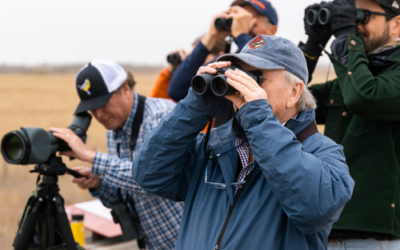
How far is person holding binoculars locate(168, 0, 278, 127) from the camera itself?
2.45m

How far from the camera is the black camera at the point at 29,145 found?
2.04 m

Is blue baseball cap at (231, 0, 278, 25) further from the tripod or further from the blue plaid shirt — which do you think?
the tripod

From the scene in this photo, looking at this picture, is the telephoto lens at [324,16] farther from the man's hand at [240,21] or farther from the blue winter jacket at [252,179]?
the blue winter jacket at [252,179]

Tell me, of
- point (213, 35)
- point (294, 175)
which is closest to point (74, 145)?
point (213, 35)

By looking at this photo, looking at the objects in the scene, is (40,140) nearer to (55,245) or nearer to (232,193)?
(55,245)

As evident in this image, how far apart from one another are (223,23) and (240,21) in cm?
11

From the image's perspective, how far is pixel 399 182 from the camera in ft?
5.89

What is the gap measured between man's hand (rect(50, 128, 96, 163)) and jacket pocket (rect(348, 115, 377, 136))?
134 cm

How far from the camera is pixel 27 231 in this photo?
6.77 ft

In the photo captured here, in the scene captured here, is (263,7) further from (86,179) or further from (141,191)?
(86,179)

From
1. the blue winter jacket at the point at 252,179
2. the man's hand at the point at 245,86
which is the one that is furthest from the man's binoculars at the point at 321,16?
the man's hand at the point at 245,86

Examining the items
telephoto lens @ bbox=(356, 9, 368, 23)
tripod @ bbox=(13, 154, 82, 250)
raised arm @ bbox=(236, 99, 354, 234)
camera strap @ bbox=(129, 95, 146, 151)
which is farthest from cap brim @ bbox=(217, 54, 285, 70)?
tripod @ bbox=(13, 154, 82, 250)

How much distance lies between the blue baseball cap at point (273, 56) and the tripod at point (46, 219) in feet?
3.96

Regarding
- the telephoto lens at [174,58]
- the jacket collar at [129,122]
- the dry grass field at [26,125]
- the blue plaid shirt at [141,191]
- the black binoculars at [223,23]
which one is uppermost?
the black binoculars at [223,23]
